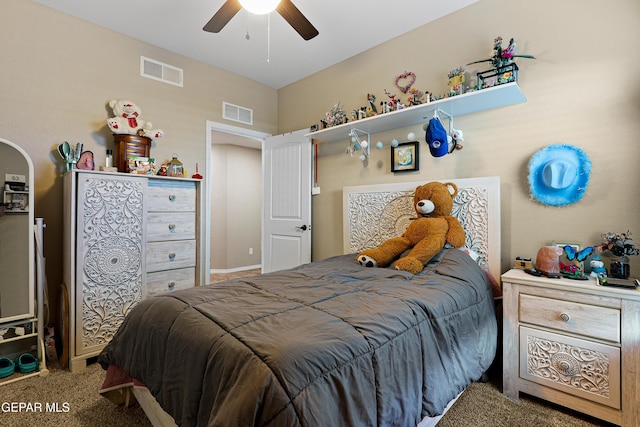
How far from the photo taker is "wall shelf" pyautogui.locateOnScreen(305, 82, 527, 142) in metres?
2.09

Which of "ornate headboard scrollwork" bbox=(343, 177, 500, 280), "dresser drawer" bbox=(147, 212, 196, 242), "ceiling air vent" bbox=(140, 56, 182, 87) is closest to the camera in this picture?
"ornate headboard scrollwork" bbox=(343, 177, 500, 280)

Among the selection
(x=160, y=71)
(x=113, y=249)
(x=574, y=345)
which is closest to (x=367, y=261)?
(x=574, y=345)

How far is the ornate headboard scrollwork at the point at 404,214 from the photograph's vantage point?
2.21m

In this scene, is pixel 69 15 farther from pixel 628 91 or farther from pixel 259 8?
pixel 628 91

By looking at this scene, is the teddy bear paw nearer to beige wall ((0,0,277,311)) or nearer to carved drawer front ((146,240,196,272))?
carved drawer front ((146,240,196,272))

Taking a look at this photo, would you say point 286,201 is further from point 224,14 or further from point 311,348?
point 311,348

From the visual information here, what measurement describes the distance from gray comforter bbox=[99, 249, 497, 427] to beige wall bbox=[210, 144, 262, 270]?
4.11 m

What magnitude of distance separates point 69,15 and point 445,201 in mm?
3456

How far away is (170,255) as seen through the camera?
277 cm

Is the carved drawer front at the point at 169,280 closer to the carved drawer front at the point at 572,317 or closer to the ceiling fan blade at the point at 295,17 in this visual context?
the ceiling fan blade at the point at 295,17

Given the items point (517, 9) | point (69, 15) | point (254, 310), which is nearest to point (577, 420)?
point (254, 310)

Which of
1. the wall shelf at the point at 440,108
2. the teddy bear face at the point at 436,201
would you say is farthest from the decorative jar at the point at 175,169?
the teddy bear face at the point at 436,201

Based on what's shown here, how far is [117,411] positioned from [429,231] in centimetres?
219

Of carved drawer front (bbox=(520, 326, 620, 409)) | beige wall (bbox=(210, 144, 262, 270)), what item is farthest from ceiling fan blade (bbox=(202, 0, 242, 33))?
beige wall (bbox=(210, 144, 262, 270))
